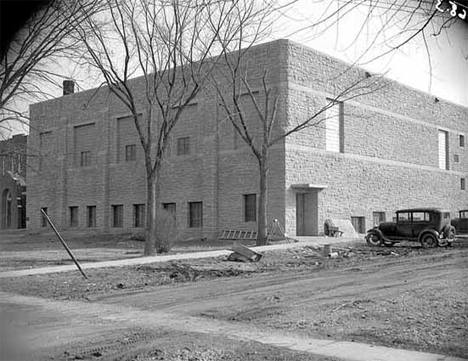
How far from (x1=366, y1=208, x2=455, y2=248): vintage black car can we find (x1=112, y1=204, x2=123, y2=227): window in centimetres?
2162

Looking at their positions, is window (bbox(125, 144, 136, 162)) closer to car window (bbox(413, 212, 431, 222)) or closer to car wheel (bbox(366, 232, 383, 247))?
car wheel (bbox(366, 232, 383, 247))

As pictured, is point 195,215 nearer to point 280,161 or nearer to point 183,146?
point 183,146

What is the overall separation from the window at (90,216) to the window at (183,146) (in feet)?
33.7

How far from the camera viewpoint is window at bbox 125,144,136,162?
142 feet

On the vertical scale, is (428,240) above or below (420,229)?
below

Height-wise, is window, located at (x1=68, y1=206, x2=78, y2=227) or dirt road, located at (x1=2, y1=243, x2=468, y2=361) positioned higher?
window, located at (x1=68, y1=206, x2=78, y2=227)

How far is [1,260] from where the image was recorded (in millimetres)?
23094

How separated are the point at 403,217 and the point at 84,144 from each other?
95.1 ft

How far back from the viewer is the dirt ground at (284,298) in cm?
769

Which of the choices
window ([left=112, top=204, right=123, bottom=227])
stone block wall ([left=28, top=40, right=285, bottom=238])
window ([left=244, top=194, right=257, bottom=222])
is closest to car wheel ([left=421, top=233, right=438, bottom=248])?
stone block wall ([left=28, top=40, right=285, bottom=238])

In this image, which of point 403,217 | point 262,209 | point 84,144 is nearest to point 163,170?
point 84,144

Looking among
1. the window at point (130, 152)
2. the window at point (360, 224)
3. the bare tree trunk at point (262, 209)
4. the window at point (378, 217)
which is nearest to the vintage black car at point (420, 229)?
the bare tree trunk at point (262, 209)

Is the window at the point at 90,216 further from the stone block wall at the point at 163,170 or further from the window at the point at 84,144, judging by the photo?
the window at the point at 84,144

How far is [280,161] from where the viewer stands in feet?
109
